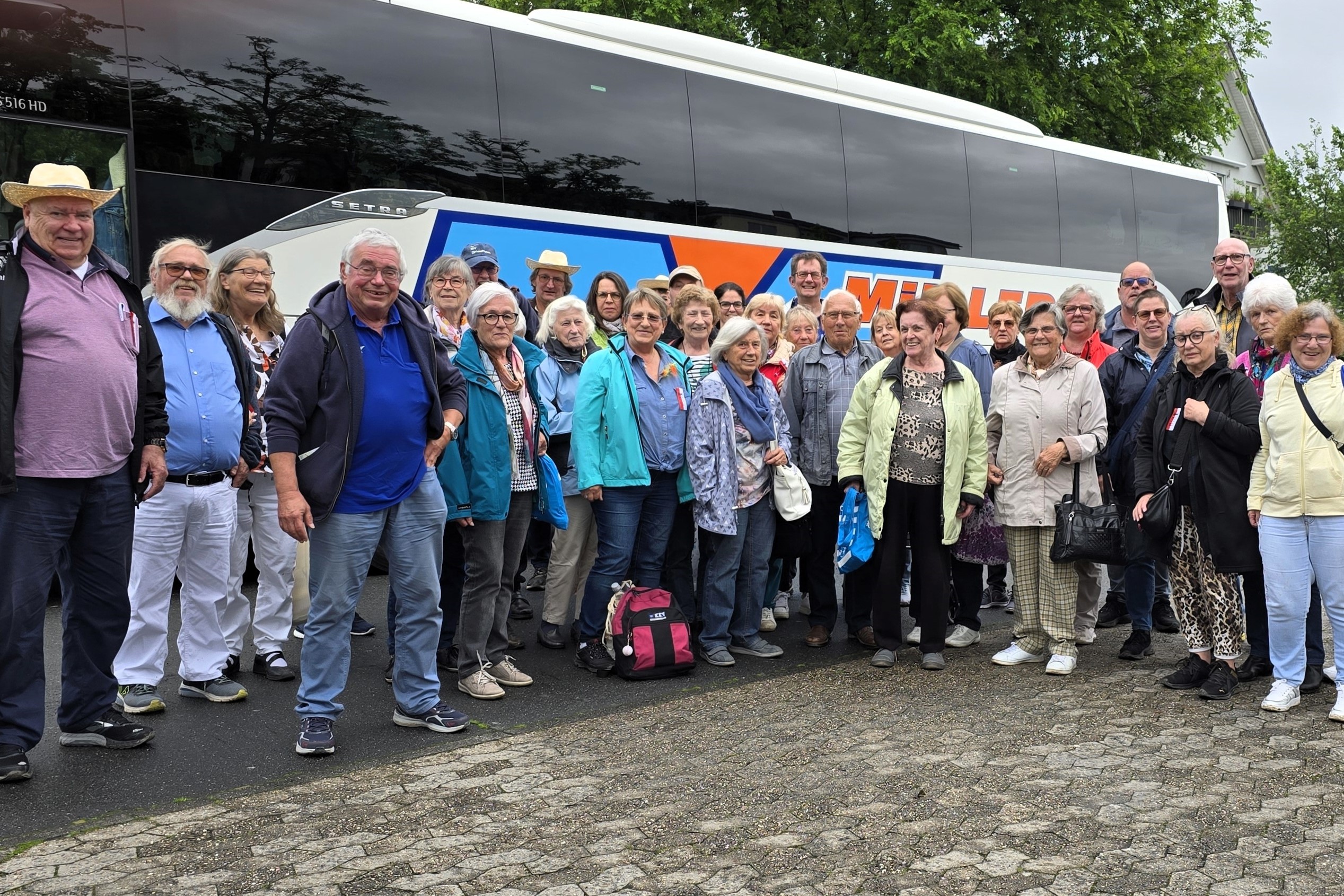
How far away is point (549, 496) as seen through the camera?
6164 mm

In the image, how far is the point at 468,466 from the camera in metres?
5.79

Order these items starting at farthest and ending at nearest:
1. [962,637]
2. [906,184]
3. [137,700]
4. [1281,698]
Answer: [906,184]
[962,637]
[1281,698]
[137,700]

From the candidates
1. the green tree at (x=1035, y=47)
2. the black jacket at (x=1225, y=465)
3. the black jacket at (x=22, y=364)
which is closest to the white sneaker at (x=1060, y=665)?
the black jacket at (x=1225, y=465)

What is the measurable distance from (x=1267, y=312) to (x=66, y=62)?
288 inches

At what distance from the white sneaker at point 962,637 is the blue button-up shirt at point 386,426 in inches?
137

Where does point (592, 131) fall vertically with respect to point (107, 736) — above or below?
above

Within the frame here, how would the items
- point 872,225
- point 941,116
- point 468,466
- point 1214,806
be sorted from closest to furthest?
point 1214,806 → point 468,466 → point 872,225 → point 941,116

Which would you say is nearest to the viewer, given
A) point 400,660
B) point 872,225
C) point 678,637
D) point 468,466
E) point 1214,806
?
point 1214,806

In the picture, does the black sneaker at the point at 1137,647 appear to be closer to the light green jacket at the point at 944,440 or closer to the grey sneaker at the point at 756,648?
the light green jacket at the point at 944,440

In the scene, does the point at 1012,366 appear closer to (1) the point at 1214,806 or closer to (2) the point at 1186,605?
(2) the point at 1186,605

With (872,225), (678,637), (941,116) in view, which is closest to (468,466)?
(678,637)

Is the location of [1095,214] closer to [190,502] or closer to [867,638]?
[867,638]

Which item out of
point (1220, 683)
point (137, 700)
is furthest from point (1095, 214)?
point (137, 700)

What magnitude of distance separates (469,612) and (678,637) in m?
1.13
